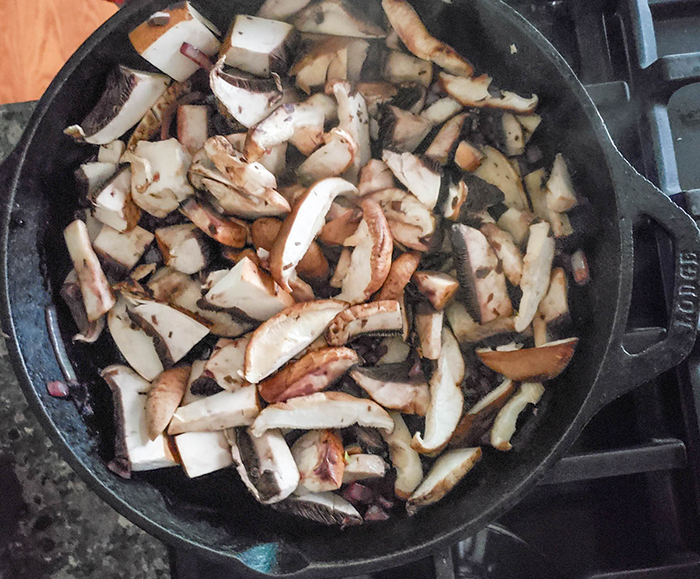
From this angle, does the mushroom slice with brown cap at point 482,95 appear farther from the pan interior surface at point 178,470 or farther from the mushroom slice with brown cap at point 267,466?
the mushroom slice with brown cap at point 267,466

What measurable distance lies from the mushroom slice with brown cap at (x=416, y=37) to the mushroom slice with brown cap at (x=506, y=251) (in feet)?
0.77

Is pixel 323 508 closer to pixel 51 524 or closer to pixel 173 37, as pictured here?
pixel 51 524

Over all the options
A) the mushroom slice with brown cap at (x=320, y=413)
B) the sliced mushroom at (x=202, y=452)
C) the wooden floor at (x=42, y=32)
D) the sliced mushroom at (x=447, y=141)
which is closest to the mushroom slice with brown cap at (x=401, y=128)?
the sliced mushroom at (x=447, y=141)

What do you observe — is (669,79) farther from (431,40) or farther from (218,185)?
(218,185)

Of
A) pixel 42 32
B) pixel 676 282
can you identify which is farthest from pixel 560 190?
pixel 42 32

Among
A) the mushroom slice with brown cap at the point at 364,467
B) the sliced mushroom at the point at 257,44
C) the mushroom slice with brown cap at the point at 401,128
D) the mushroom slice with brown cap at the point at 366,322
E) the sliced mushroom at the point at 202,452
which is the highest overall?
the sliced mushroom at the point at 257,44

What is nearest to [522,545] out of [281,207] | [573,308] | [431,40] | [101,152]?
[573,308]

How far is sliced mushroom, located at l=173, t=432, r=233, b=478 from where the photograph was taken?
0.83 meters

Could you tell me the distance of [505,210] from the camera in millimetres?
875

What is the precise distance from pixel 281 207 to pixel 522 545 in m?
0.69

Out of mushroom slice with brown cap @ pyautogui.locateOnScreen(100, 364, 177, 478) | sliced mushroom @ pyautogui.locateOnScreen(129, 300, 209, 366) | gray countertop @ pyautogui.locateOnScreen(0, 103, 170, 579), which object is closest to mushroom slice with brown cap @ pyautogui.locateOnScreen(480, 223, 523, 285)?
sliced mushroom @ pyautogui.locateOnScreen(129, 300, 209, 366)

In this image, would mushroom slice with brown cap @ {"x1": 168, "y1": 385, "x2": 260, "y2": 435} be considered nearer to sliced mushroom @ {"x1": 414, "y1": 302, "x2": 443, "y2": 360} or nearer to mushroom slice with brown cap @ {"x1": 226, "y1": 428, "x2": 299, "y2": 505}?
mushroom slice with brown cap @ {"x1": 226, "y1": 428, "x2": 299, "y2": 505}

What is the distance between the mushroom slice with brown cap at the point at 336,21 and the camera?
0.82 m

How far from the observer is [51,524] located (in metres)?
1.06
